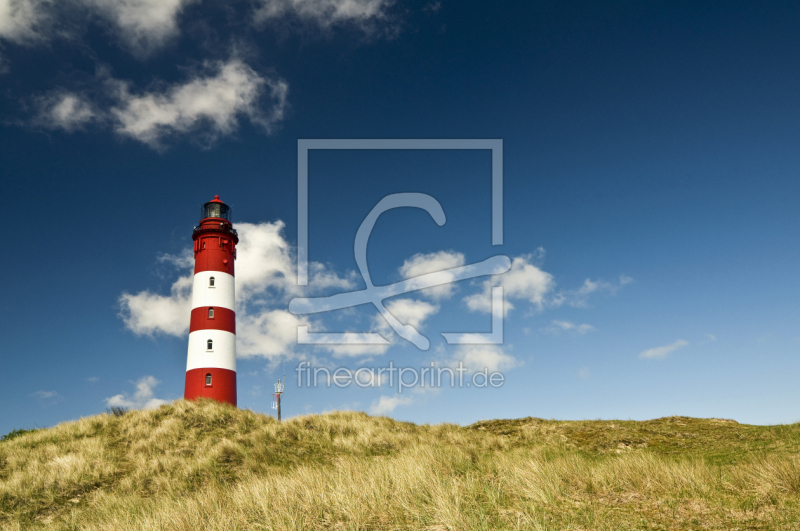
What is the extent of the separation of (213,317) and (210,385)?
11.5 ft

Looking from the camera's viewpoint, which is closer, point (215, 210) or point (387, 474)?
point (387, 474)

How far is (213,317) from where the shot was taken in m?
24.7

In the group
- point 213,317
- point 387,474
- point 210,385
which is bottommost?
point 210,385

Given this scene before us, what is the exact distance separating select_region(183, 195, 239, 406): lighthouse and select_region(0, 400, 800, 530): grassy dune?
2591 millimetres

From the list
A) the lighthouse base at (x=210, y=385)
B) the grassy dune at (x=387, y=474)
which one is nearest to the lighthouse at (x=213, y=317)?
the lighthouse base at (x=210, y=385)

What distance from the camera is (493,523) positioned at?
5312mm

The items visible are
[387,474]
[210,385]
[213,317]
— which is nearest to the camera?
[387,474]

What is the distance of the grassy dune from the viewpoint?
5727 mm

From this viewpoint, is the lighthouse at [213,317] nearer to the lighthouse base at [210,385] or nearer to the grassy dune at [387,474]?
the lighthouse base at [210,385]

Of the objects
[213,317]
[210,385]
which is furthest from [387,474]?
[213,317]

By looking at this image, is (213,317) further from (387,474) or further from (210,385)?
(387,474)

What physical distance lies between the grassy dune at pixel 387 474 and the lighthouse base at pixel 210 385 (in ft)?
6.94

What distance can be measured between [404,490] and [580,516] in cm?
254

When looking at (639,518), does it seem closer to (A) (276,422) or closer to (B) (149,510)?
(B) (149,510)
